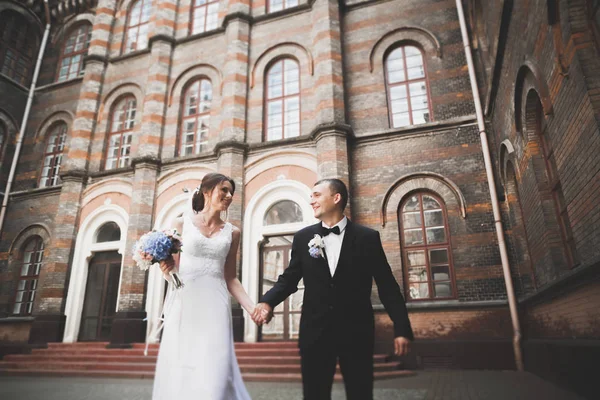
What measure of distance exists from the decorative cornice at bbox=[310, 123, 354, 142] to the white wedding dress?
25.6 feet

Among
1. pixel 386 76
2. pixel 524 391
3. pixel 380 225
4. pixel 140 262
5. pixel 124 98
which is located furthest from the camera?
pixel 124 98

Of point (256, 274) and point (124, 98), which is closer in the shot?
point (256, 274)

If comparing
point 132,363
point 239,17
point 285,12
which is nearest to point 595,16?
point 132,363

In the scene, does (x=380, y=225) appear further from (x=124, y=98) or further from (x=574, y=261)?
(x=124, y=98)

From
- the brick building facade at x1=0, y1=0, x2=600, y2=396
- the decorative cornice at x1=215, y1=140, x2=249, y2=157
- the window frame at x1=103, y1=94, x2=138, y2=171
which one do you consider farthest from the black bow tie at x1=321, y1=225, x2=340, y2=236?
the window frame at x1=103, y1=94, x2=138, y2=171

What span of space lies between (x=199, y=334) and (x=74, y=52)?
18873 millimetres

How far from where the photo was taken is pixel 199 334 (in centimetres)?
327

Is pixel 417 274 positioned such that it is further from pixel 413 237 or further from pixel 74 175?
pixel 74 175

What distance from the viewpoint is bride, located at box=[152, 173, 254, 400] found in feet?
10.3

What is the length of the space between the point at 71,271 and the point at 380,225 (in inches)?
403

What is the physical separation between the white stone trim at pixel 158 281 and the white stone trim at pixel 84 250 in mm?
1462

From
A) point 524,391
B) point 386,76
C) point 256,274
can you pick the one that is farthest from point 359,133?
point 524,391

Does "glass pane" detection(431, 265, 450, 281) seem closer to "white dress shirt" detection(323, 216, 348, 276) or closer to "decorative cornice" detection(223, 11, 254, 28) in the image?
"white dress shirt" detection(323, 216, 348, 276)

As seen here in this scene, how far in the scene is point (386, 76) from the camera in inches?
480
